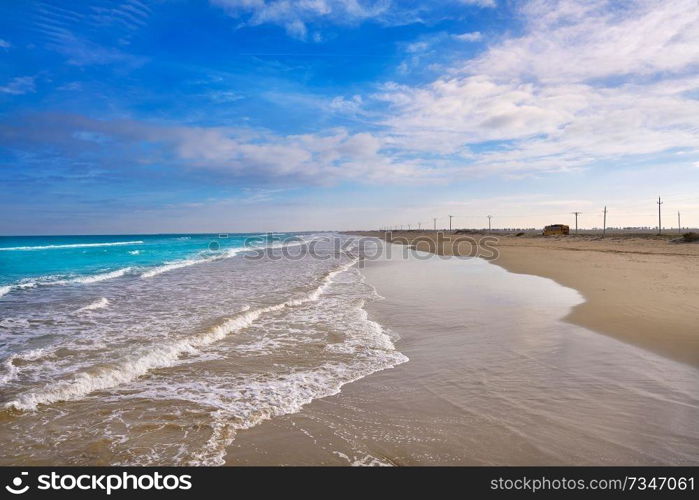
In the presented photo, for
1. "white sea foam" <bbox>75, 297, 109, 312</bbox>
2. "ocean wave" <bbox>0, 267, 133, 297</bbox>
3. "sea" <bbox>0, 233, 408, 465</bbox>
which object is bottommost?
"sea" <bbox>0, 233, 408, 465</bbox>

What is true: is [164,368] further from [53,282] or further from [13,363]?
[53,282]

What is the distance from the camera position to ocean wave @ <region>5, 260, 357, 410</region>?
5369mm

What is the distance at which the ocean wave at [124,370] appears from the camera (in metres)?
5.37

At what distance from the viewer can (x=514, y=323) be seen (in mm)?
9508

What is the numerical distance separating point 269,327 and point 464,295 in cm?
725

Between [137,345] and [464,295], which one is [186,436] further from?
[464,295]

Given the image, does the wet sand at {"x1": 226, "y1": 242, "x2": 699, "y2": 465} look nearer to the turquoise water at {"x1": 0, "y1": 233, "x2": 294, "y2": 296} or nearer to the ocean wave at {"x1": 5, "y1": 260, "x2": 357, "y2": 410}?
the ocean wave at {"x1": 5, "y1": 260, "x2": 357, "y2": 410}

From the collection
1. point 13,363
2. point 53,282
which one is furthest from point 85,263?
point 13,363

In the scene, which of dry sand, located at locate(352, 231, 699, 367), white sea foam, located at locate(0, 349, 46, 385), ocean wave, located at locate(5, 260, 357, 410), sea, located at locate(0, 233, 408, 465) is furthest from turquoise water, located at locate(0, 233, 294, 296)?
dry sand, located at locate(352, 231, 699, 367)

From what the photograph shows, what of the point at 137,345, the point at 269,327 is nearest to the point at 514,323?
the point at 269,327

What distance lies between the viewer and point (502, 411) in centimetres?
477

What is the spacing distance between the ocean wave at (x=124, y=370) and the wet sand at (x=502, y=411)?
300 centimetres

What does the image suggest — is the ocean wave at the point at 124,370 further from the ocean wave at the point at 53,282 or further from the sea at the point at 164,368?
the ocean wave at the point at 53,282

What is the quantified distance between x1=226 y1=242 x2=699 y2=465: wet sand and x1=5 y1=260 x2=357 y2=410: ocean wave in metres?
3.00
